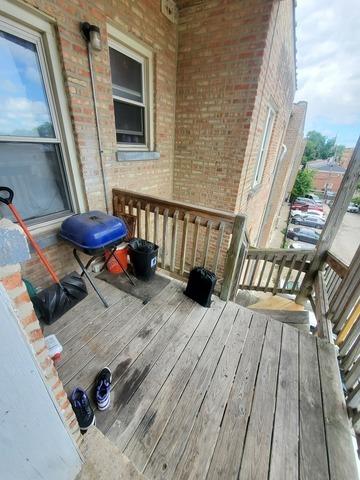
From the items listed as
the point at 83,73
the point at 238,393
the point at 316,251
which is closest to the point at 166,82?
the point at 83,73

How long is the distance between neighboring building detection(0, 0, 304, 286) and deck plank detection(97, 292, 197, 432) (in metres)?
1.36

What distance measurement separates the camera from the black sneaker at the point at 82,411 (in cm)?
117

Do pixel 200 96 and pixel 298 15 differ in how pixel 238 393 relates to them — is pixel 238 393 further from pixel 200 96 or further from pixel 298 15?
pixel 298 15

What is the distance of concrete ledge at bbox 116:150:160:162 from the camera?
2.52 metres

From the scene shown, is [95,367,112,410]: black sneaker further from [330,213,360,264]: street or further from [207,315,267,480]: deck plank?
[330,213,360,264]: street

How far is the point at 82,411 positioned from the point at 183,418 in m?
0.63

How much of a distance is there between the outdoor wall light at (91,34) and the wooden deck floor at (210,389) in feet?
8.29

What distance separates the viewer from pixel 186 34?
290cm

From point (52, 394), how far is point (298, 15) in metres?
6.05

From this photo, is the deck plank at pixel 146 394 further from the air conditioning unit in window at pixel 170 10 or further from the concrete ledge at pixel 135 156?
the air conditioning unit in window at pixel 170 10

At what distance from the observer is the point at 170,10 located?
8.95 feet

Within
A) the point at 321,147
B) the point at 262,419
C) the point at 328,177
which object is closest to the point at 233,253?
the point at 262,419

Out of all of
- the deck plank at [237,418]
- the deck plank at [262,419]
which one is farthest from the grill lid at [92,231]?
the deck plank at [262,419]

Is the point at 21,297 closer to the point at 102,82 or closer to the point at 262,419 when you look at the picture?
the point at 262,419
